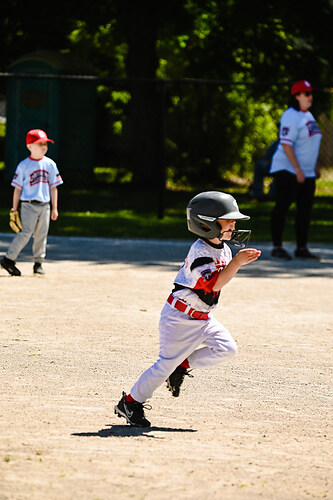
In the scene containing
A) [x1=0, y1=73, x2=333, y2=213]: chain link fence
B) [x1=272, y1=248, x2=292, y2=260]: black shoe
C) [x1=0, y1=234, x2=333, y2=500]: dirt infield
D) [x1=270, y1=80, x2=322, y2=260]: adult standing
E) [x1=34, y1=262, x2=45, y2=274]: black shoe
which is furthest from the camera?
[x1=0, y1=73, x2=333, y2=213]: chain link fence

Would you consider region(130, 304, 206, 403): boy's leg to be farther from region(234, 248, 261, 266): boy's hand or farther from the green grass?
the green grass

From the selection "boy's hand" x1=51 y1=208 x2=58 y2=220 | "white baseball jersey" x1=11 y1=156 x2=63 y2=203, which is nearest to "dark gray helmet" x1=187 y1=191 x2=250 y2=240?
"white baseball jersey" x1=11 y1=156 x2=63 y2=203

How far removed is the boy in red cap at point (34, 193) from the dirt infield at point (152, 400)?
0.39 metres

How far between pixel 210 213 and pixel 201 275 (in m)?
0.32

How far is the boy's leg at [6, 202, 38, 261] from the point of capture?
9.76m

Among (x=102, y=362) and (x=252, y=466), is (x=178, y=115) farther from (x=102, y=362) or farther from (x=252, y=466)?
(x=252, y=466)

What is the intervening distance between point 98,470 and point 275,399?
5.65ft

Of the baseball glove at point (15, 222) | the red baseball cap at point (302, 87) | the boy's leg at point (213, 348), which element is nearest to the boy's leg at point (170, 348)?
the boy's leg at point (213, 348)

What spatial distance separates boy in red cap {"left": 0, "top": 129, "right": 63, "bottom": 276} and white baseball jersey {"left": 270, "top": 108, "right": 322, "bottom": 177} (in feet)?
10.2

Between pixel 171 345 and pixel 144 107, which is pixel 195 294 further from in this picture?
pixel 144 107

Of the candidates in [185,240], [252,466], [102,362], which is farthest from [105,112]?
[252,466]

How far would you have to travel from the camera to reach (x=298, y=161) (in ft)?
38.0

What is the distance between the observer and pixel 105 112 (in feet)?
109

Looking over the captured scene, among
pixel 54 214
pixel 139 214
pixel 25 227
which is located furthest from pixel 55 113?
pixel 25 227
